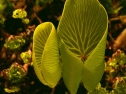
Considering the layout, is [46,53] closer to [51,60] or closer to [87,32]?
[51,60]

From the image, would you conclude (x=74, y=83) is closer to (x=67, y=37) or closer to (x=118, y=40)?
(x=67, y=37)

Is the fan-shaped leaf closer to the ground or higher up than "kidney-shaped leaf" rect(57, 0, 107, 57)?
closer to the ground

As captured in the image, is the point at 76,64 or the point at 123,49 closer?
the point at 76,64

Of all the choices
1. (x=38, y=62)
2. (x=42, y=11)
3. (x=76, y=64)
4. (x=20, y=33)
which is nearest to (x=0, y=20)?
(x=20, y=33)

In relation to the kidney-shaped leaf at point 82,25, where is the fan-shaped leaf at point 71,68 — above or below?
below
